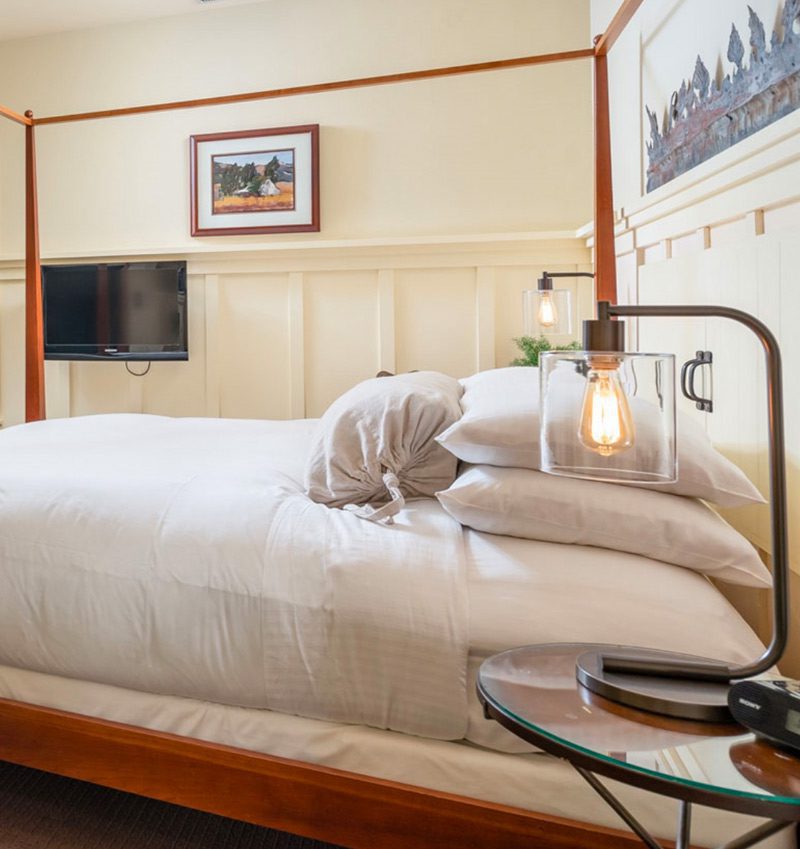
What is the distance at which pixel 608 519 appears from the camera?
100cm

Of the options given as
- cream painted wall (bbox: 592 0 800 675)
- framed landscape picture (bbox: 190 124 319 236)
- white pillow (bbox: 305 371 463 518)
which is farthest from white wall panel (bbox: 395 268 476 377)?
white pillow (bbox: 305 371 463 518)

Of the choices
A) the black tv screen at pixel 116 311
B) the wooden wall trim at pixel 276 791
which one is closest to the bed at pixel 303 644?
the wooden wall trim at pixel 276 791

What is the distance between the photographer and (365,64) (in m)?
3.00

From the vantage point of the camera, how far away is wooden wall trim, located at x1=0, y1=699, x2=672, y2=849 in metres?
0.88

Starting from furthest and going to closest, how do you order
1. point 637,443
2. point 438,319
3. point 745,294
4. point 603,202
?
point 438,319 → point 603,202 → point 745,294 → point 637,443

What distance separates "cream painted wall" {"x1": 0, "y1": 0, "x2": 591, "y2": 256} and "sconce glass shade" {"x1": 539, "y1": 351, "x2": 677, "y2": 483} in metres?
2.33

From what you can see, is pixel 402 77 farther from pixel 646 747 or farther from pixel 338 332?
pixel 646 747

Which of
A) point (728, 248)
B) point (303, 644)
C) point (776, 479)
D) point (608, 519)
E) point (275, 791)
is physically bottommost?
point (275, 791)

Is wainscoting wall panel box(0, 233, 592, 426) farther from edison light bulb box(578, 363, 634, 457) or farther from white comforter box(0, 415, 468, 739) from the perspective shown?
edison light bulb box(578, 363, 634, 457)

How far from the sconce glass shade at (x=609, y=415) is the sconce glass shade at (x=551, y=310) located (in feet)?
4.65

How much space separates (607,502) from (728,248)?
651 mm

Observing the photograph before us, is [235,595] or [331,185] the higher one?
[331,185]

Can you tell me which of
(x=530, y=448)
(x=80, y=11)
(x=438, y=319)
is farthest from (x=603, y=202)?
(x=80, y=11)

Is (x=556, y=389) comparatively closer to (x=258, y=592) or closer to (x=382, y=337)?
(x=258, y=592)
